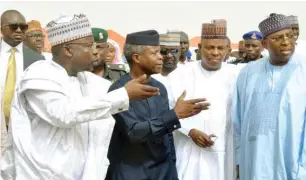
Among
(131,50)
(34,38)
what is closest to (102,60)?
(131,50)

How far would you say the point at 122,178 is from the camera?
507 centimetres

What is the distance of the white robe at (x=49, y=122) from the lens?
421cm

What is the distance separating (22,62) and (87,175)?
266 cm

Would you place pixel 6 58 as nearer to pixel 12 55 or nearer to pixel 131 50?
pixel 12 55

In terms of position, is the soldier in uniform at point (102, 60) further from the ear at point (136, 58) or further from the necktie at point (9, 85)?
the ear at point (136, 58)

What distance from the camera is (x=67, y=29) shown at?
4.56 m

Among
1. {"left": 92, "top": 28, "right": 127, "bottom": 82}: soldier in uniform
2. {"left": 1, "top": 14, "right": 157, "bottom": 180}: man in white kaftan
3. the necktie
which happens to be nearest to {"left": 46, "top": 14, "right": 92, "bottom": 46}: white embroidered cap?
{"left": 1, "top": 14, "right": 157, "bottom": 180}: man in white kaftan

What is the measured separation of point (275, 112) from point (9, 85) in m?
2.59

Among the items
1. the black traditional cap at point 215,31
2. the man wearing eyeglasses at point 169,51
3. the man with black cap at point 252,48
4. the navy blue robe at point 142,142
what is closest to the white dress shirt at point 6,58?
the man wearing eyeglasses at point 169,51

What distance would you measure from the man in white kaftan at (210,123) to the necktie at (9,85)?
150cm

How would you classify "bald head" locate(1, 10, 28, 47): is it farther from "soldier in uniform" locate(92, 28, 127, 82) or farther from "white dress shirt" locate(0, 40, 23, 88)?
"soldier in uniform" locate(92, 28, 127, 82)

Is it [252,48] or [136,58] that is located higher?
[136,58]

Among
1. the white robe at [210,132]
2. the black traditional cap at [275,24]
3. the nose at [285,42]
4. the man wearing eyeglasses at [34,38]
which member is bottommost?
the white robe at [210,132]

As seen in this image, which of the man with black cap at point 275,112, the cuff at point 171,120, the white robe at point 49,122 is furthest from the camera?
the man with black cap at point 275,112
